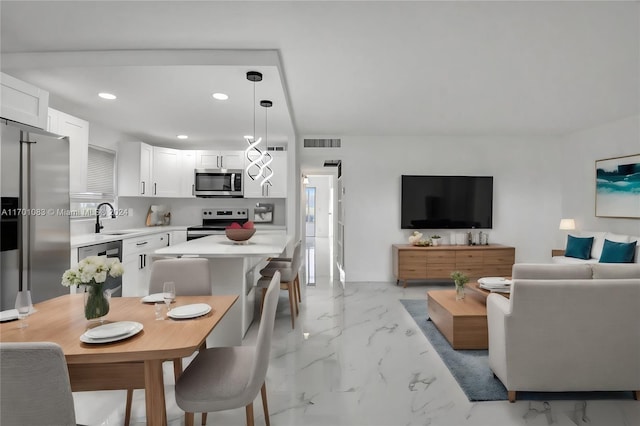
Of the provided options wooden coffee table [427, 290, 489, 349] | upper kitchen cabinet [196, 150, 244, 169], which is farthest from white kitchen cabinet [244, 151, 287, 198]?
wooden coffee table [427, 290, 489, 349]

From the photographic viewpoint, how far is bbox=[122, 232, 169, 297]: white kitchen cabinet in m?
4.10

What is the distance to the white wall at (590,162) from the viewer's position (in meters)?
4.64

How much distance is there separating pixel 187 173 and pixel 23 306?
462 centimetres

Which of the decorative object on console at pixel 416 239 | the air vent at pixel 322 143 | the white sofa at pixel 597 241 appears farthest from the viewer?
the air vent at pixel 322 143

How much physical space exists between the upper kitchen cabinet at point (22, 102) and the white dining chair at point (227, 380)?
2458 mm

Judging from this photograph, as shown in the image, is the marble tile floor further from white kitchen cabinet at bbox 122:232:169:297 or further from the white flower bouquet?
white kitchen cabinet at bbox 122:232:169:297

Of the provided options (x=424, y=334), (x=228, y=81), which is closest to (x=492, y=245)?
(x=424, y=334)

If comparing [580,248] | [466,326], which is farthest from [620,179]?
[466,326]

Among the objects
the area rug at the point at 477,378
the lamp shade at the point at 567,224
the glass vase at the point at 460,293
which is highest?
the lamp shade at the point at 567,224

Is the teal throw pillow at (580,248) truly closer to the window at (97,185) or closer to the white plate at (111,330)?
the white plate at (111,330)

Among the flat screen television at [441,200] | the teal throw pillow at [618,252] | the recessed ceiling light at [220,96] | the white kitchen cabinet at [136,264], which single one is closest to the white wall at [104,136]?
the white kitchen cabinet at [136,264]

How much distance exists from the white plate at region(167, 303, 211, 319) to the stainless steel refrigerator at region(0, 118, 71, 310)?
65.0 inches

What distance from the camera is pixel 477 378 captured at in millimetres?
2436

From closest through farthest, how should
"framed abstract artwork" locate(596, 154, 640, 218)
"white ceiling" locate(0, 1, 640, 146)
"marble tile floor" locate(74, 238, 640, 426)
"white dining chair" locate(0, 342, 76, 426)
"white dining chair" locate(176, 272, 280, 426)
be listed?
"white dining chair" locate(0, 342, 76, 426) < "white dining chair" locate(176, 272, 280, 426) < "marble tile floor" locate(74, 238, 640, 426) < "white ceiling" locate(0, 1, 640, 146) < "framed abstract artwork" locate(596, 154, 640, 218)
